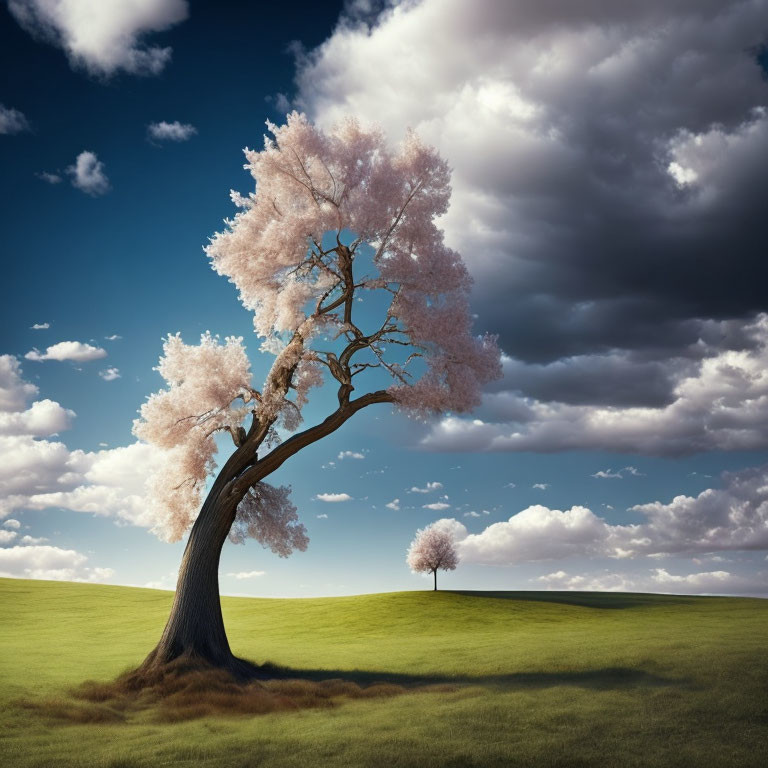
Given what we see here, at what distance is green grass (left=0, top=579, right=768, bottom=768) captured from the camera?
44.3 feet

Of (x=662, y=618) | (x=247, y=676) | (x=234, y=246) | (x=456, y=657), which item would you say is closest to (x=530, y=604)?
(x=662, y=618)

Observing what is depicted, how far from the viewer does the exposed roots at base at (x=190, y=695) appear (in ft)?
60.7

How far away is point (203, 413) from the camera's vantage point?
25547 millimetres

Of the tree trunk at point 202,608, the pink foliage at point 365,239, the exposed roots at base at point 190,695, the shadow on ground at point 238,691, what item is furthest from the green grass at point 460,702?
the pink foliage at point 365,239

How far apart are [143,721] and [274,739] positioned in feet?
17.2

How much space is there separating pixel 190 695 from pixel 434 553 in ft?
131

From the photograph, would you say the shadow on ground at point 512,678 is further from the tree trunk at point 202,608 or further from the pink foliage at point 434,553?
the pink foliage at point 434,553

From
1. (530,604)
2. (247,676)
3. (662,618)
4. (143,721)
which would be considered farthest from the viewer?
(530,604)

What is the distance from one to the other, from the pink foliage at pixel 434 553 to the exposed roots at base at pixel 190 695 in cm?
3623

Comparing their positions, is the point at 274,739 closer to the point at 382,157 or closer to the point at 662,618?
the point at 382,157

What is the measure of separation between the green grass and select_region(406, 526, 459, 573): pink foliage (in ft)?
55.6

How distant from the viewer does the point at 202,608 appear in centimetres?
2350

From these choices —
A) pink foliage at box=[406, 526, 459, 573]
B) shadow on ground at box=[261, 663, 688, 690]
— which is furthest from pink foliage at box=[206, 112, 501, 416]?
pink foliage at box=[406, 526, 459, 573]

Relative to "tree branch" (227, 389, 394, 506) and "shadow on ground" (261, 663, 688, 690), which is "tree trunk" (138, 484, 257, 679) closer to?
"tree branch" (227, 389, 394, 506)
